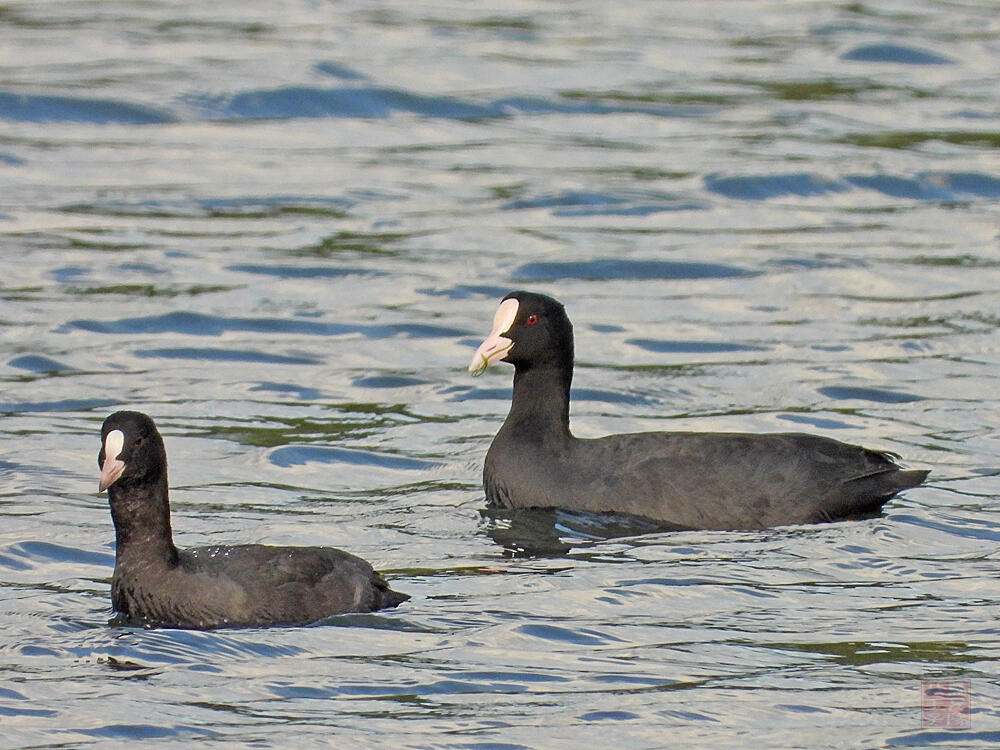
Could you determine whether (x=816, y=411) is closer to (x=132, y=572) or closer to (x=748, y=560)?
(x=748, y=560)

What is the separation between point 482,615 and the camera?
23.1ft

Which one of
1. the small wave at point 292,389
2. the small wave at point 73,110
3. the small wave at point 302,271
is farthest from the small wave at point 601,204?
the small wave at point 292,389

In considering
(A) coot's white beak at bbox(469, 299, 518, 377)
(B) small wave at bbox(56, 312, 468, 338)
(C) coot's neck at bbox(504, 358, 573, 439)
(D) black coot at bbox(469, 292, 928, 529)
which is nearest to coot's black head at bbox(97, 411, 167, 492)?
(D) black coot at bbox(469, 292, 928, 529)

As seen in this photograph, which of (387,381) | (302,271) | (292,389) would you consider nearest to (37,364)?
(292,389)

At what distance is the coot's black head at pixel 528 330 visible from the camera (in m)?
8.88

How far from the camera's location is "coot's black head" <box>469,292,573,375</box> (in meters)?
8.88

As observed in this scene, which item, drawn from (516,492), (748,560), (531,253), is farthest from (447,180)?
(748,560)

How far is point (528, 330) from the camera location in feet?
29.2

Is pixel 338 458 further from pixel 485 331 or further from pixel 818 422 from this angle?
pixel 485 331

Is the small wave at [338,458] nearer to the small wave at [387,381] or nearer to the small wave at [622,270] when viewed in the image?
the small wave at [387,381]

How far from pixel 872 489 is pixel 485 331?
4.05 meters

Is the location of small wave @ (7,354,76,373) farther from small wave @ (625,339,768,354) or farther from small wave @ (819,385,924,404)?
small wave @ (819,385,924,404)

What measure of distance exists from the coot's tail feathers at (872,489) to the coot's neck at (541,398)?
4.02ft

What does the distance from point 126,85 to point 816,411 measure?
8662mm
